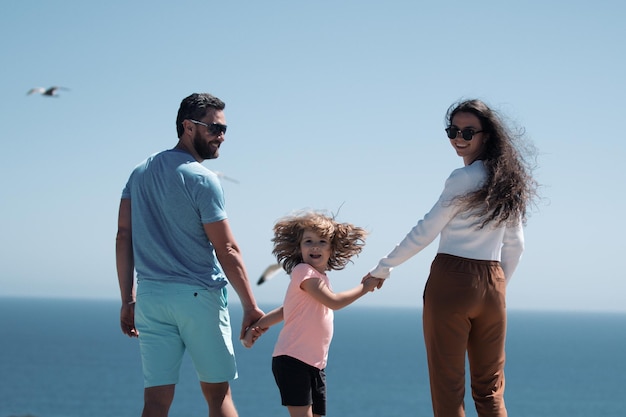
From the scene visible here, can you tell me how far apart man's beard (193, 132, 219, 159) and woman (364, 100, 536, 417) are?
48.4 inches

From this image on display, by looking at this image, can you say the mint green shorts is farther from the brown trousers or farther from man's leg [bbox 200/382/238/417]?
the brown trousers

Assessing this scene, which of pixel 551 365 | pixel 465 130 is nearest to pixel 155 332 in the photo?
pixel 465 130

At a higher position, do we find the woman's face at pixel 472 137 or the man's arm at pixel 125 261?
the woman's face at pixel 472 137

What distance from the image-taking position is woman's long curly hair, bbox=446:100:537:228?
4.10 m

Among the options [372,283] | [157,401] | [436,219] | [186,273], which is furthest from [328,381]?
[436,219]

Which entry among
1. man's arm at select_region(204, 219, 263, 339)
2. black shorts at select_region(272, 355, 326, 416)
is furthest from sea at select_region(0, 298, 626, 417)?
man's arm at select_region(204, 219, 263, 339)

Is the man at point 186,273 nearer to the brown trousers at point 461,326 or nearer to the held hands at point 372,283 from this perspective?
the held hands at point 372,283

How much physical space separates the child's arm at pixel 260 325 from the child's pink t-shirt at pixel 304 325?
5 cm

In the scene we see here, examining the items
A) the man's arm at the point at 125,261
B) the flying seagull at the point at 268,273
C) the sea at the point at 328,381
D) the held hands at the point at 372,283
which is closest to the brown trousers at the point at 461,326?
the held hands at the point at 372,283

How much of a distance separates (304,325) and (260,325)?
0.27 metres

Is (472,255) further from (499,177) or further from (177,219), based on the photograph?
(177,219)

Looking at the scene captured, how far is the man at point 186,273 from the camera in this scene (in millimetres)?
4207

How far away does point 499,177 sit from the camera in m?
4.16

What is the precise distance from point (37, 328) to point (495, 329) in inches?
7650
